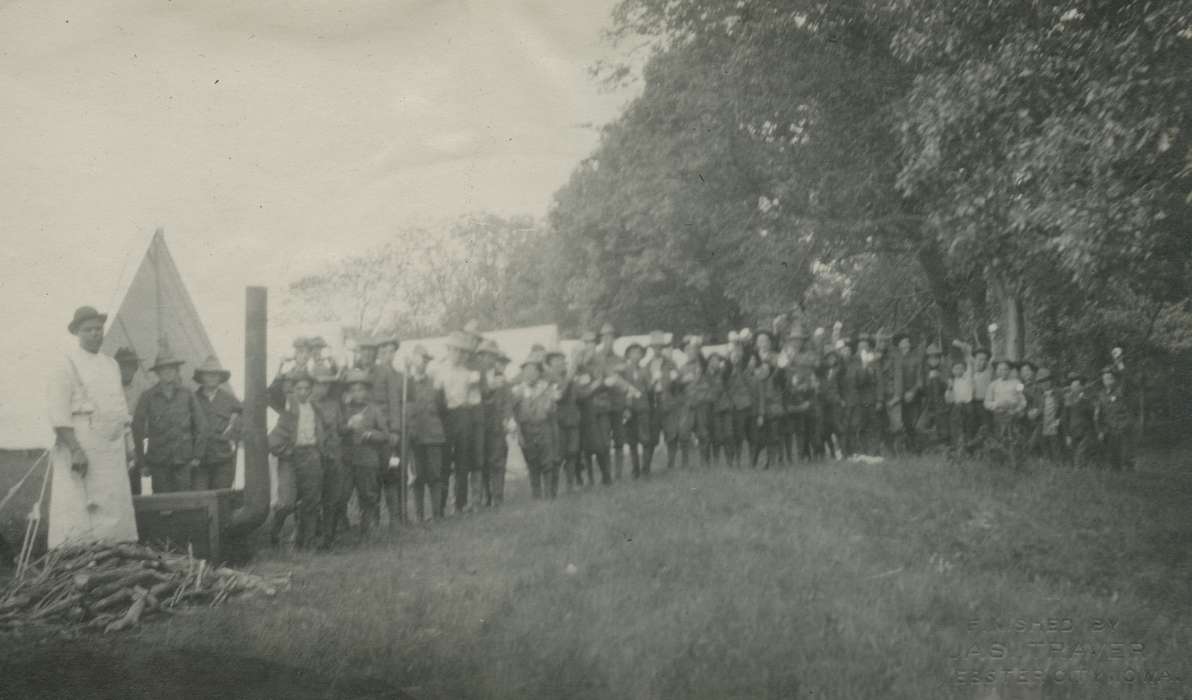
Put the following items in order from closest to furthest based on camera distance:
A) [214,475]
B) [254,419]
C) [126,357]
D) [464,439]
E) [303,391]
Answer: [254,419] < [303,391] < [126,357] < [214,475] < [464,439]

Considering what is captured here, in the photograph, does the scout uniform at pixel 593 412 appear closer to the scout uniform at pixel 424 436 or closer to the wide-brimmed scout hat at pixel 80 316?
the scout uniform at pixel 424 436

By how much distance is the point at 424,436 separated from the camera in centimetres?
812

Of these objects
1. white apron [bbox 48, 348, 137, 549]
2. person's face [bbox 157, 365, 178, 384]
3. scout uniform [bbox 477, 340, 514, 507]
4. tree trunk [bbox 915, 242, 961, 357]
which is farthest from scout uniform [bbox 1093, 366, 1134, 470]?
white apron [bbox 48, 348, 137, 549]

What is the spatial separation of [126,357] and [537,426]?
3.52 m

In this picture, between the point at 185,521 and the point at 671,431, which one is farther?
the point at 671,431

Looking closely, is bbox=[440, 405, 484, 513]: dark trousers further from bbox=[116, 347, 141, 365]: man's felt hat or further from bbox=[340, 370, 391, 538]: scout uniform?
bbox=[116, 347, 141, 365]: man's felt hat

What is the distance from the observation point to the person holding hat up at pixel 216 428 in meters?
7.64

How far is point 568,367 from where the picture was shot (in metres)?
9.41

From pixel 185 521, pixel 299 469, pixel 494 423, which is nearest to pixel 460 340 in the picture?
pixel 494 423

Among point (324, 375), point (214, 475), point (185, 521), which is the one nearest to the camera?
point (185, 521)

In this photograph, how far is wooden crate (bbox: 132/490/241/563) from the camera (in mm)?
5816

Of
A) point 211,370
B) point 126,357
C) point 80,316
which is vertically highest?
point 80,316

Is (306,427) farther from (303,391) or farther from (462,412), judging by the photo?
(462,412)

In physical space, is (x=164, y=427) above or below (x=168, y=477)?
above
